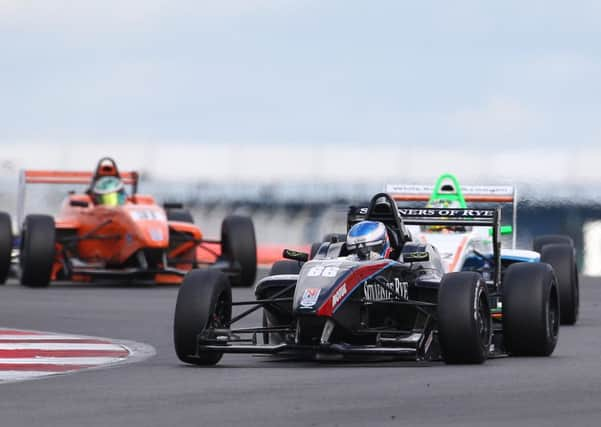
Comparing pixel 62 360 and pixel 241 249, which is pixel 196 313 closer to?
pixel 62 360

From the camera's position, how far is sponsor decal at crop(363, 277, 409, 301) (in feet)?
39.4

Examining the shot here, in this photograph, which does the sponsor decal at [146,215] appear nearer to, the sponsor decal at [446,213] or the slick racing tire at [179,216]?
the slick racing tire at [179,216]

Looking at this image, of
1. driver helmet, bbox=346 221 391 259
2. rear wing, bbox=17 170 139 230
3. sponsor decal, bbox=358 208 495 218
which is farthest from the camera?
rear wing, bbox=17 170 139 230

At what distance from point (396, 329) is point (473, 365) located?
966mm

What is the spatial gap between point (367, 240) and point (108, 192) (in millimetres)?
13483

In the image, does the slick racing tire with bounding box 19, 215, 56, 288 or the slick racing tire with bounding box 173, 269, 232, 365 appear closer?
the slick racing tire with bounding box 173, 269, 232, 365

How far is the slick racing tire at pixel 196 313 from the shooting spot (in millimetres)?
11656

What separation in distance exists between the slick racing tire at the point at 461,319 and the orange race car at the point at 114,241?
40.1 feet

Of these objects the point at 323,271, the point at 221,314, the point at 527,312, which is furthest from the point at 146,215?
the point at 323,271

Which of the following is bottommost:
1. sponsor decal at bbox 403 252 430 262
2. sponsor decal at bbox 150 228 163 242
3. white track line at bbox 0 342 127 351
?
white track line at bbox 0 342 127 351

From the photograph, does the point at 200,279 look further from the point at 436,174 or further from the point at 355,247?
the point at 436,174

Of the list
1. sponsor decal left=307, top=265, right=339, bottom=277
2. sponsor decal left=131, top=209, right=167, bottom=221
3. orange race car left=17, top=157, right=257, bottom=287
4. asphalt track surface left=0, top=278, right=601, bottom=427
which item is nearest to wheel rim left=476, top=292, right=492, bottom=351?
asphalt track surface left=0, top=278, right=601, bottom=427

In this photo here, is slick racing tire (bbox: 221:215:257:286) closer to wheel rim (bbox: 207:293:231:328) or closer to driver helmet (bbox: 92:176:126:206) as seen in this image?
driver helmet (bbox: 92:176:126:206)

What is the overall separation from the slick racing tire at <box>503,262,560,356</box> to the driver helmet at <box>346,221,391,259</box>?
1021mm
